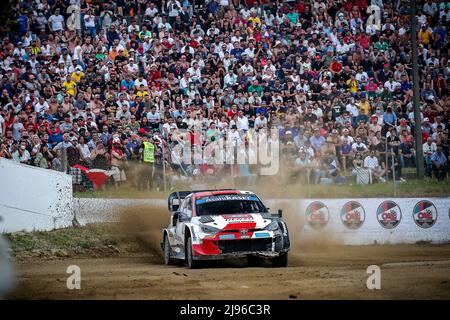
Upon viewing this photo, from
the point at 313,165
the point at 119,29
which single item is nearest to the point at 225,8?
the point at 119,29

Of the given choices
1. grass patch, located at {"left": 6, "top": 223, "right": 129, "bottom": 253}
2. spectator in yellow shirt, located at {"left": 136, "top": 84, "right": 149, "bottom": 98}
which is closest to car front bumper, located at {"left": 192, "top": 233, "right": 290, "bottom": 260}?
grass patch, located at {"left": 6, "top": 223, "right": 129, "bottom": 253}

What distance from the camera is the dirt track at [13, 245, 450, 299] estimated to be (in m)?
11.2

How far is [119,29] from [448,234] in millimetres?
12161

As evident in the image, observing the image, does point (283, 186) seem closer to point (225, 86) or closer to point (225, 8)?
point (225, 86)

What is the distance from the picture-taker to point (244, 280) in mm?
12719

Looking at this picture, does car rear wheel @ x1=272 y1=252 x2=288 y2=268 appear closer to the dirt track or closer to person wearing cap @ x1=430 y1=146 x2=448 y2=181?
the dirt track

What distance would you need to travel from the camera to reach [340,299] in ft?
34.9

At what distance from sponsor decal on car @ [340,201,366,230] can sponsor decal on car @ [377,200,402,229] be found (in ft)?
1.31

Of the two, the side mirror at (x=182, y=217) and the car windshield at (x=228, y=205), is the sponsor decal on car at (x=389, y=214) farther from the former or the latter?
the side mirror at (x=182, y=217)

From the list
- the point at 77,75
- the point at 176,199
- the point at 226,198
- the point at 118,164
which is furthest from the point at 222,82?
the point at 226,198

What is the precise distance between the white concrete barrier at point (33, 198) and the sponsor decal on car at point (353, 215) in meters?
6.35

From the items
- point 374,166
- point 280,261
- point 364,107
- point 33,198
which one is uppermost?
point 364,107

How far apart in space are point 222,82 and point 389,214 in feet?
24.0

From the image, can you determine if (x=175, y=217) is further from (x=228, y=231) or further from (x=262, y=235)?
(x=262, y=235)
